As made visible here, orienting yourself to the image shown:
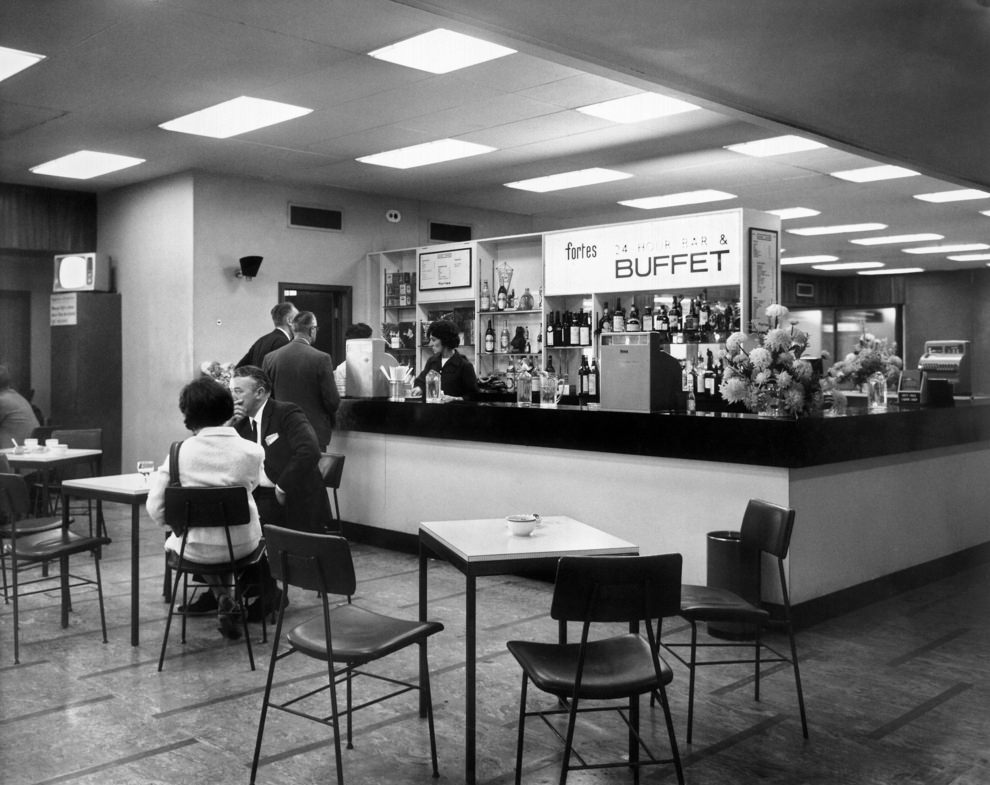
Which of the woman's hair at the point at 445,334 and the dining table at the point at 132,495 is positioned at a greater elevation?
the woman's hair at the point at 445,334

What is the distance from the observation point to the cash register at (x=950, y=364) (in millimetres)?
7367

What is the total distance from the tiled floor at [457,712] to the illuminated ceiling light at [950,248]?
426 inches

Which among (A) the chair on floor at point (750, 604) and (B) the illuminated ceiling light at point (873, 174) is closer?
(A) the chair on floor at point (750, 604)

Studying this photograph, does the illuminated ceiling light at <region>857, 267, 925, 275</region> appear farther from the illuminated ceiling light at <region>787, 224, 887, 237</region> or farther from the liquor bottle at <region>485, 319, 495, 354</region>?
the liquor bottle at <region>485, 319, 495, 354</region>

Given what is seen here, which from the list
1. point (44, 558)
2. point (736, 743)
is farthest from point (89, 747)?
point (736, 743)

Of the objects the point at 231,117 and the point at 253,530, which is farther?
the point at 231,117

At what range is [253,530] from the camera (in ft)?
14.5

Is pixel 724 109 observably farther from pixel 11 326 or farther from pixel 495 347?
pixel 11 326

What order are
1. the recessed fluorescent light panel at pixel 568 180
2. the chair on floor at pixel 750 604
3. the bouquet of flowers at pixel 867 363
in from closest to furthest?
the chair on floor at pixel 750 604
the bouquet of flowers at pixel 867 363
the recessed fluorescent light panel at pixel 568 180

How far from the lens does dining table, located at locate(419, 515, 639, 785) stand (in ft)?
10.2

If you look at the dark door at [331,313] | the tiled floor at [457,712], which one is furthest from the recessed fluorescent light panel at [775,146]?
the dark door at [331,313]

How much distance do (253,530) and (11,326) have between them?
7.47 metres

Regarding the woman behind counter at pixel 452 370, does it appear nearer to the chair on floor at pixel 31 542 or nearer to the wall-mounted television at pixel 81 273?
the chair on floor at pixel 31 542

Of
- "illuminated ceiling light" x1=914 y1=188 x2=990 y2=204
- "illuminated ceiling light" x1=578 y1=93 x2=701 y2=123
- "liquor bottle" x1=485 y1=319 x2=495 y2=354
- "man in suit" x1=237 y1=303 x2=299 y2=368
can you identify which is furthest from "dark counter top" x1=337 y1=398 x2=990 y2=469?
"illuminated ceiling light" x1=914 y1=188 x2=990 y2=204
